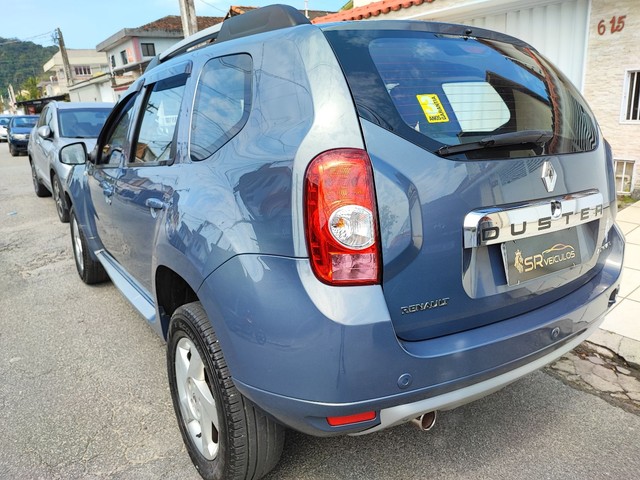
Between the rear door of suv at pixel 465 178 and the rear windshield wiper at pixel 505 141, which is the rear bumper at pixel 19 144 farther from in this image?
the rear windshield wiper at pixel 505 141

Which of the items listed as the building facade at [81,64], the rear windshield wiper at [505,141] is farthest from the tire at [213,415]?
the building facade at [81,64]

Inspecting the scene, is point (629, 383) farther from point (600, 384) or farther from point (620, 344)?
point (620, 344)

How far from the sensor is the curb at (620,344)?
9.89 ft

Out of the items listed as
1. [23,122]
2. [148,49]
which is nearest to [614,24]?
[23,122]

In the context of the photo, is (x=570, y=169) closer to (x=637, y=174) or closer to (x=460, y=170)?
(x=460, y=170)

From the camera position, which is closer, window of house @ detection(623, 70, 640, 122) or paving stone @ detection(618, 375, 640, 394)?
paving stone @ detection(618, 375, 640, 394)

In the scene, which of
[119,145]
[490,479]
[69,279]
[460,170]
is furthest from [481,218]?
[69,279]

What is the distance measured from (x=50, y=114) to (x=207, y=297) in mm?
7238

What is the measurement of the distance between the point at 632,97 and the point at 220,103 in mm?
6106

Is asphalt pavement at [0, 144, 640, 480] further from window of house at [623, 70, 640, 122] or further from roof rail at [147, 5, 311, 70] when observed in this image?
window of house at [623, 70, 640, 122]

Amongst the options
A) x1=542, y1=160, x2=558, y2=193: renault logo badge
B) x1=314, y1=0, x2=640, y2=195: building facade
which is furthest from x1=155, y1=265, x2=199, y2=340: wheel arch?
x1=314, y1=0, x2=640, y2=195: building facade

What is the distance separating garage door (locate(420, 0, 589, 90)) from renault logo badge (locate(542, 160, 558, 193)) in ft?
18.4

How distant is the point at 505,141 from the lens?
5.71ft

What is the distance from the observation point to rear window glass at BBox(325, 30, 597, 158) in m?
1.66
